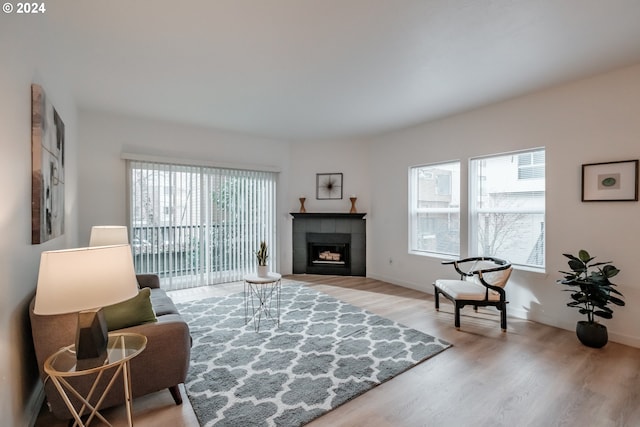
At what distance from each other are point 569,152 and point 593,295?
1.50 m

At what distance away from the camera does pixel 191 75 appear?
3.04 metres

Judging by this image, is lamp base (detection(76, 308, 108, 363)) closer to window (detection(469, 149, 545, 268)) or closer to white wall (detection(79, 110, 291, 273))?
white wall (detection(79, 110, 291, 273))

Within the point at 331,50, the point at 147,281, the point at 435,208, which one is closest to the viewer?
the point at 331,50

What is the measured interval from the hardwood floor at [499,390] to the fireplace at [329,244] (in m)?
2.59

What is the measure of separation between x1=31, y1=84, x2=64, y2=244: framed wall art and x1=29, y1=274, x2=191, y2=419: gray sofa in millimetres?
595

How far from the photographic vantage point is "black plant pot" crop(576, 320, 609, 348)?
277 centimetres

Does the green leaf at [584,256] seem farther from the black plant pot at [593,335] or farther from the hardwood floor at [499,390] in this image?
the hardwood floor at [499,390]

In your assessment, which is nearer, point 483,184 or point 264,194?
point 483,184

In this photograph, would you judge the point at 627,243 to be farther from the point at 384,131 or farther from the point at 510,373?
the point at 384,131

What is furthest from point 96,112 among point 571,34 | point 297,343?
point 571,34

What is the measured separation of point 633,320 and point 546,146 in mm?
1914

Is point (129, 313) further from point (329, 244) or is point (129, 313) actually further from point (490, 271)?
point (329, 244)

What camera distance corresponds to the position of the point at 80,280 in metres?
1.33

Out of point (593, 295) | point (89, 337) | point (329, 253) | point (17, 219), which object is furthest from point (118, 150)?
point (593, 295)
